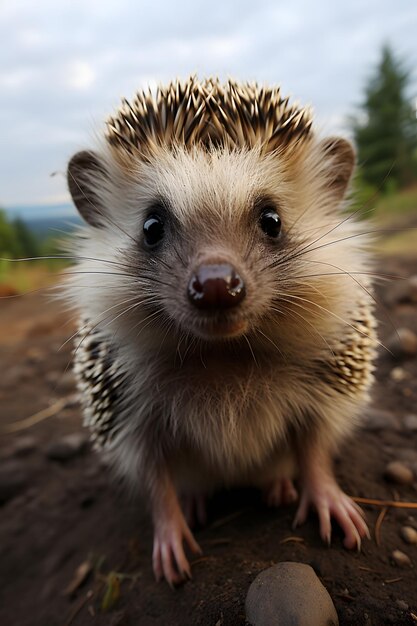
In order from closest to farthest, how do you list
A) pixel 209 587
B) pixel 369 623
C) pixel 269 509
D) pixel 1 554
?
pixel 369 623, pixel 209 587, pixel 269 509, pixel 1 554

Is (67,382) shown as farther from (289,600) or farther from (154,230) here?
(289,600)

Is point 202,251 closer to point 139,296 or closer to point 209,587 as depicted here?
point 139,296

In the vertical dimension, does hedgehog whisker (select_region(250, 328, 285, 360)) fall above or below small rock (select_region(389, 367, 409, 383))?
above

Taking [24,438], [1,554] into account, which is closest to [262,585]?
[1,554]

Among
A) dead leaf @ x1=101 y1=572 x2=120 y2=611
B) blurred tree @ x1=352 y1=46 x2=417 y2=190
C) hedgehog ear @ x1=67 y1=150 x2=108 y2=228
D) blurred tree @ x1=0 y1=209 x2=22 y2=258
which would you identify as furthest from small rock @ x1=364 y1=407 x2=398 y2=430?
blurred tree @ x1=352 y1=46 x2=417 y2=190

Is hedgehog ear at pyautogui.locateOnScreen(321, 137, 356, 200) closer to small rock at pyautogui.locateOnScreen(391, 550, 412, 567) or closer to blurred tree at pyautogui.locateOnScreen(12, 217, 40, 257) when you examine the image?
small rock at pyautogui.locateOnScreen(391, 550, 412, 567)

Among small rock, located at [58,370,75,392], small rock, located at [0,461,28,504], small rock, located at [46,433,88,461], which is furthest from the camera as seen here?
small rock, located at [58,370,75,392]
